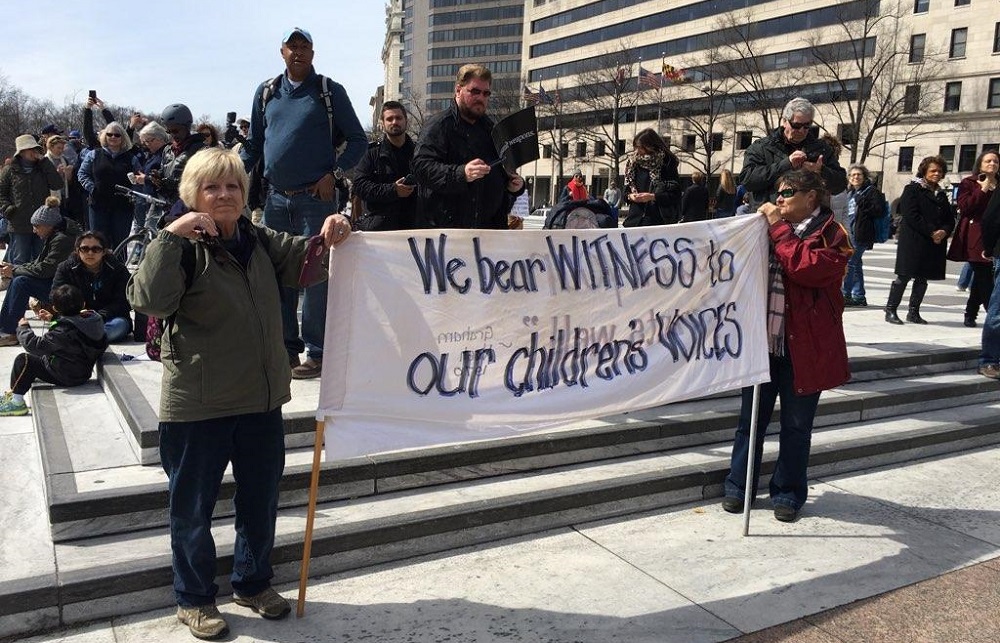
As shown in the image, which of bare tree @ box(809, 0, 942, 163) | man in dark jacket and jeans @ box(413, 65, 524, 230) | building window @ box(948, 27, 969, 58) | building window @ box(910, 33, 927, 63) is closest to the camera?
man in dark jacket and jeans @ box(413, 65, 524, 230)

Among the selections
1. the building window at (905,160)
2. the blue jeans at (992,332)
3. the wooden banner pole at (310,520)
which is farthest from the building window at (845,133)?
the wooden banner pole at (310,520)

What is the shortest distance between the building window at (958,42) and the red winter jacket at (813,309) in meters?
57.8

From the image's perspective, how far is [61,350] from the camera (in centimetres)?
549

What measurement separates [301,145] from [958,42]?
59.0m

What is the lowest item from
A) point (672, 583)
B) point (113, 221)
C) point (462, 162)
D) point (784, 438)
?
point (672, 583)

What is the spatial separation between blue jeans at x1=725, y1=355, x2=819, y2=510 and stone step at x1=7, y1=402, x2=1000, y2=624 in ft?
0.88

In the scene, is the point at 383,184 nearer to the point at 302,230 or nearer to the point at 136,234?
the point at 302,230

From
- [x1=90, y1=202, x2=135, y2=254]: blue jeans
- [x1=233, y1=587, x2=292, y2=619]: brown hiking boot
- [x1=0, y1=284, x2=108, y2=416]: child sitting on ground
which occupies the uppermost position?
[x1=90, y1=202, x2=135, y2=254]: blue jeans

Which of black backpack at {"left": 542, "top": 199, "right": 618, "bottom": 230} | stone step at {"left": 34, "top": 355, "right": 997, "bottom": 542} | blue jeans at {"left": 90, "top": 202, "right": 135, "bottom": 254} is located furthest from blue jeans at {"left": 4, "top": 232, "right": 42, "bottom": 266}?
black backpack at {"left": 542, "top": 199, "right": 618, "bottom": 230}

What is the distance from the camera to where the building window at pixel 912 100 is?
4962 cm

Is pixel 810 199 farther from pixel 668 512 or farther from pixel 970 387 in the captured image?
pixel 970 387

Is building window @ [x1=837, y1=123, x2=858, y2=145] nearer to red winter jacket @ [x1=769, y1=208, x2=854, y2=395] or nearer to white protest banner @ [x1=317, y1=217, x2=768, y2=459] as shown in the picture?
red winter jacket @ [x1=769, y1=208, x2=854, y2=395]

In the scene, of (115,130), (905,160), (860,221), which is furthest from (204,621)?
(905,160)

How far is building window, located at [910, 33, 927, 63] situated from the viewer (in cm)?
5312
